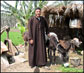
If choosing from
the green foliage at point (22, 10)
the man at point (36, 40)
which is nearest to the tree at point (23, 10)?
the green foliage at point (22, 10)

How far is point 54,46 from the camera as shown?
575 cm

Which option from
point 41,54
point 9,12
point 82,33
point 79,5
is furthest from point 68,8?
point 9,12

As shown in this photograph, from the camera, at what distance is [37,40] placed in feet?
13.9

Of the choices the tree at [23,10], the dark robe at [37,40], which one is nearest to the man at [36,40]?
the dark robe at [37,40]

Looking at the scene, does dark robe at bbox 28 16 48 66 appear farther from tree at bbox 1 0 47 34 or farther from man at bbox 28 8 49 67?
tree at bbox 1 0 47 34

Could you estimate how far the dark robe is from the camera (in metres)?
4.18

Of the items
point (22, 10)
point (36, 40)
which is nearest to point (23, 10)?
point (22, 10)

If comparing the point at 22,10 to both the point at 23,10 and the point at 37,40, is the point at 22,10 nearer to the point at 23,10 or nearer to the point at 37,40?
the point at 23,10

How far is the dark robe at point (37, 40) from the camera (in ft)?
13.7

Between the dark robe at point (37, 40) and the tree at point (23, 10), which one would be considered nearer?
the dark robe at point (37, 40)

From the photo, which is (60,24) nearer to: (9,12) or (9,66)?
(9,12)

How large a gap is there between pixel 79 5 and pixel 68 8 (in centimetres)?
65

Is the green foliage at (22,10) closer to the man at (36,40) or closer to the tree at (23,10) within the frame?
the tree at (23,10)

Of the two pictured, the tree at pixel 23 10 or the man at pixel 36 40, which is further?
the tree at pixel 23 10
